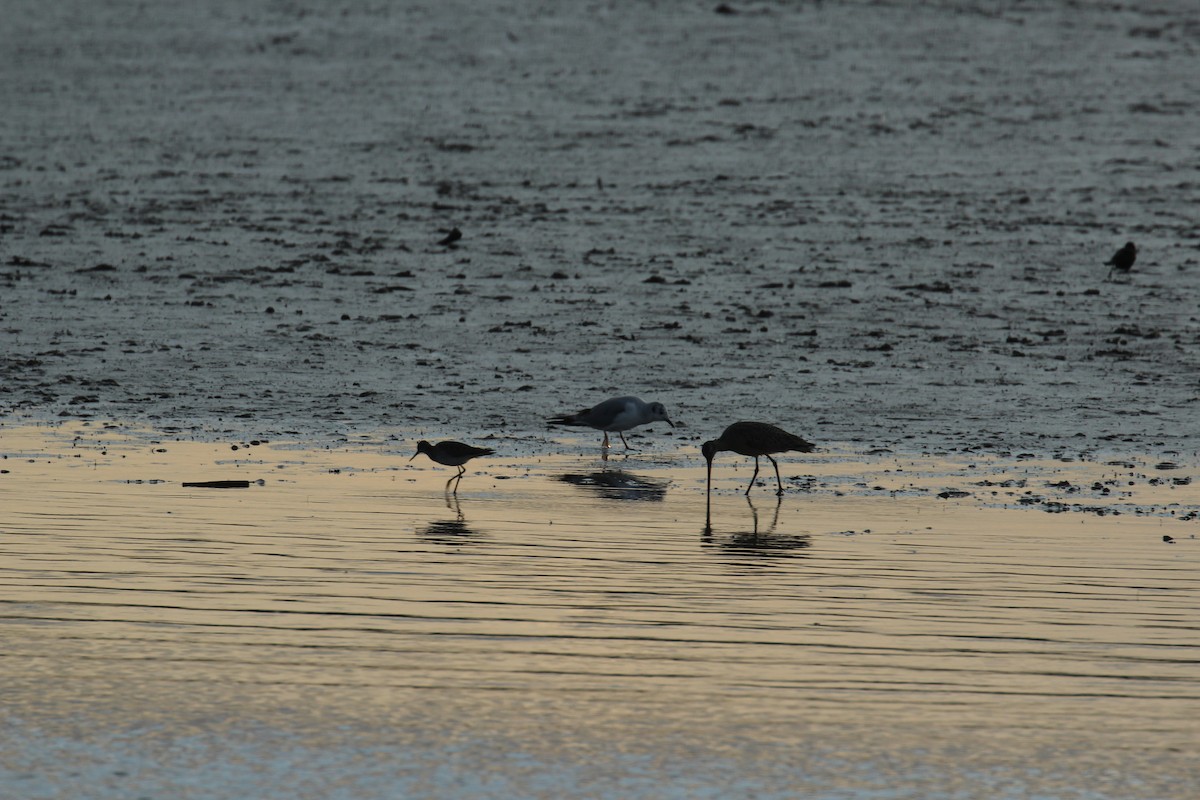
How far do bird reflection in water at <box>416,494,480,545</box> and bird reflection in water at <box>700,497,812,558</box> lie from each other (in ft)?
3.85

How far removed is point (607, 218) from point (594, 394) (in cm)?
753

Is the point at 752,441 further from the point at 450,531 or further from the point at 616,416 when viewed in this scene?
the point at 450,531

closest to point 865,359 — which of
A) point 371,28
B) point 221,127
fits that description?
point 221,127

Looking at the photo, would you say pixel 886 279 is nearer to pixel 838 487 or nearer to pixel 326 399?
pixel 326 399

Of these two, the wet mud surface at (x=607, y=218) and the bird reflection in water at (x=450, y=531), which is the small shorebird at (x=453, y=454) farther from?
the wet mud surface at (x=607, y=218)

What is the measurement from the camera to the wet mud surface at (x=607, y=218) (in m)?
14.2

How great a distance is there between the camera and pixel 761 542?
8.76 m

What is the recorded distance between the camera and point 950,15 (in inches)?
1369

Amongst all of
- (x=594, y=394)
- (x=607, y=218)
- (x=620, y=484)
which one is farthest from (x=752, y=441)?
(x=607, y=218)

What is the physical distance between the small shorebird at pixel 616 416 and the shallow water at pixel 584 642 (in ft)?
6.25

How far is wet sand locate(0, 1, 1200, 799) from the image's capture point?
18.5 ft

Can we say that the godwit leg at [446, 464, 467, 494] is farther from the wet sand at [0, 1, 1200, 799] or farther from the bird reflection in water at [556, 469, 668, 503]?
the bird reflection in water at [556, 469, 668, 503]

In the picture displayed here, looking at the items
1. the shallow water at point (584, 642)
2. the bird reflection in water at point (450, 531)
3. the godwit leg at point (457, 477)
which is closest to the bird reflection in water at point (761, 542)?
the shallow water at point (584, 642)

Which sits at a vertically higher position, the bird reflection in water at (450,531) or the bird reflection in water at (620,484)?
the bird reflection in water at (620,484)
